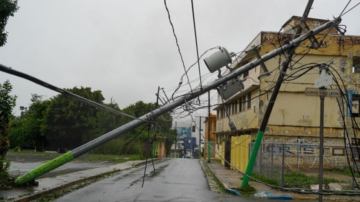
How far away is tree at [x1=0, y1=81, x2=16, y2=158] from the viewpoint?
459 inches

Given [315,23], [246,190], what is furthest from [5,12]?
[315,23]

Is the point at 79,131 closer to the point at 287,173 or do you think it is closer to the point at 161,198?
the point at 287,173

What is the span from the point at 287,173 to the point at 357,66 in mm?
13553

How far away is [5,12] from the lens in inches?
458

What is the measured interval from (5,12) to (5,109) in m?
2.67

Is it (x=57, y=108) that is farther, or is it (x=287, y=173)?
(x=57, y=108)

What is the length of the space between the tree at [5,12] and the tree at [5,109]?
1.26 metres

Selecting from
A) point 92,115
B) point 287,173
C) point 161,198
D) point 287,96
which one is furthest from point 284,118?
point 92,115

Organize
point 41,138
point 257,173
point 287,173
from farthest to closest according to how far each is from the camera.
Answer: point 41,138 → point 257,173 → point 287,173

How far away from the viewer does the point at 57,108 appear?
4991 centimetres

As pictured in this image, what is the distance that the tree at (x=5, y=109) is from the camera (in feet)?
38.2

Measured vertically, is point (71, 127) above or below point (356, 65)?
below

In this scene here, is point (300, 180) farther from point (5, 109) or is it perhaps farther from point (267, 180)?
point (5, 109)

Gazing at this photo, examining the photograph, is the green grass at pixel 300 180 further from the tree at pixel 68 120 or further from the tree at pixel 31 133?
the tree at pixel 31 133
